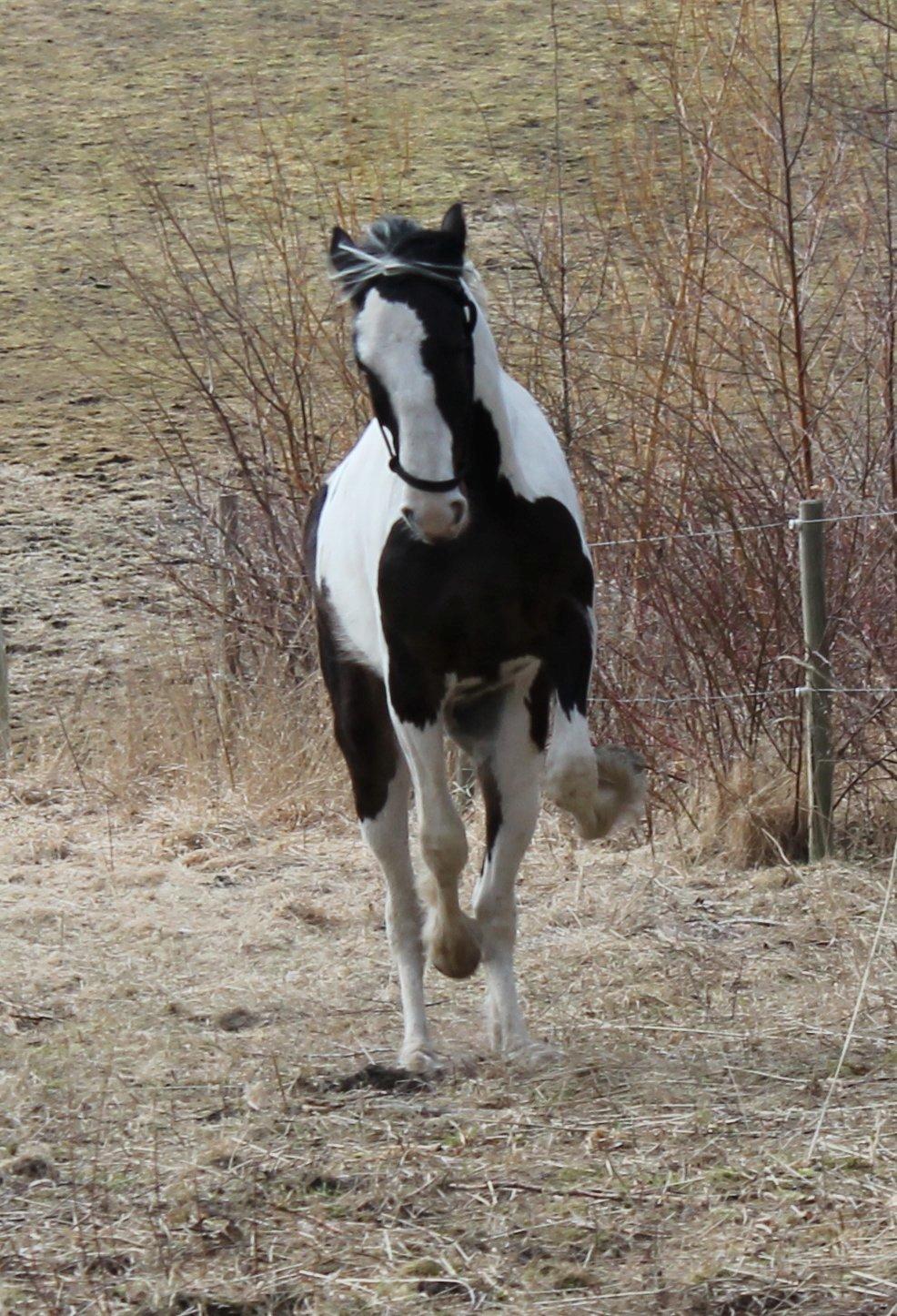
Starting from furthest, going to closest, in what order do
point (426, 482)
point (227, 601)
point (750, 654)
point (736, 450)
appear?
point (227, 601) → point (736, 450) → point (750, 654) → point (426, 482)

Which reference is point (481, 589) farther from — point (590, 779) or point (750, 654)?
point (750, 654)

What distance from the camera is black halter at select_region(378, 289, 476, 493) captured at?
407 cm

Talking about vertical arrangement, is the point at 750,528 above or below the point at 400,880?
above

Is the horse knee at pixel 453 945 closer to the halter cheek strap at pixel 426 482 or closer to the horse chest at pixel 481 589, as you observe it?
the horse chest at pixel 481 589

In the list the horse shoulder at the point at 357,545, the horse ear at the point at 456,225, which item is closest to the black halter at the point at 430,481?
the horse ear at the point at 456,225

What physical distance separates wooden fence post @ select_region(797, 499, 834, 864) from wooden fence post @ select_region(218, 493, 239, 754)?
381 cm

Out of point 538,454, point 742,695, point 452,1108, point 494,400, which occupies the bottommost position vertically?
point 452,1108

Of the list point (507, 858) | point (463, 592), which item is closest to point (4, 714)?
point (507, 858)

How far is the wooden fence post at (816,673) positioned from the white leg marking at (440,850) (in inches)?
101

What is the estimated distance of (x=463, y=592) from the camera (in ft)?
14.5

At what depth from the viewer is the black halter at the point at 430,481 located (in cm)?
407

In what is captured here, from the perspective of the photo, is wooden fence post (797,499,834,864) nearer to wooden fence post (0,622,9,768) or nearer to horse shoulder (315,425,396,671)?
horse shoulder (315,425,396,671)

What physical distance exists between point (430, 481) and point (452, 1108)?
1.49 metres

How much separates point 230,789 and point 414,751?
14.7 feet
